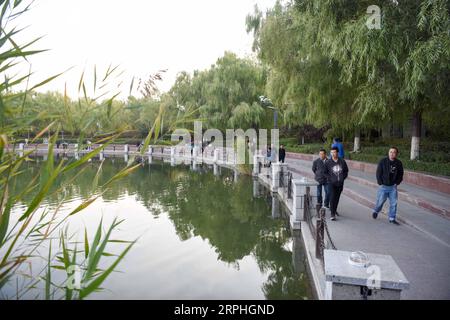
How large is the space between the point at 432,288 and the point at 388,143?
15868 millimetres

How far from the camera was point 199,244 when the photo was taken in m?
7.18

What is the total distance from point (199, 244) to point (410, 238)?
4137mm

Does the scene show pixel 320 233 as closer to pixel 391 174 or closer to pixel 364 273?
pixel 364 273

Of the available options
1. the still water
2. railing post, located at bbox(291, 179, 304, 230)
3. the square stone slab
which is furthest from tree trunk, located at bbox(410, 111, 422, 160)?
the square stone slab

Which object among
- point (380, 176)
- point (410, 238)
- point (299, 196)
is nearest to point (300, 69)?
point (299, 196)

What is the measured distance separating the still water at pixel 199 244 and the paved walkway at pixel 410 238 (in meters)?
1.12

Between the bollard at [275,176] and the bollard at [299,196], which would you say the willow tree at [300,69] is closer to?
the bollard at [275,176]

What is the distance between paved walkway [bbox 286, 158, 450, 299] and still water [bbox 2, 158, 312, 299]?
1.12 meters

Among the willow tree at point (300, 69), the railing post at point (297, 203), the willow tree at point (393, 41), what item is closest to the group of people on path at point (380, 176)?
the railing post at point (297, 203)

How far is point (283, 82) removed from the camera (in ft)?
44.5
